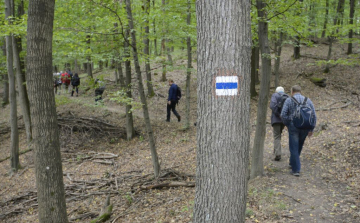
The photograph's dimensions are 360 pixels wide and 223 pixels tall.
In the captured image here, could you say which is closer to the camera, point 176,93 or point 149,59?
point 149,59

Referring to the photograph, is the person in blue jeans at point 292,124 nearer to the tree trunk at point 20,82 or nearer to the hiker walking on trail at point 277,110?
the hiker walking on trail at point 277,110

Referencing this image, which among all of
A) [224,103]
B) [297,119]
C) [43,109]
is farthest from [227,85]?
[297,119]

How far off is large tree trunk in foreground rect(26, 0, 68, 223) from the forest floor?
1.64 metres

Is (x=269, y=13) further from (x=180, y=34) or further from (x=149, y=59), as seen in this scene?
(x=180, y=34)

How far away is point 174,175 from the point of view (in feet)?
24.2

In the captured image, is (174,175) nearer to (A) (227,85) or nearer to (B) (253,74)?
(A) (227,85)

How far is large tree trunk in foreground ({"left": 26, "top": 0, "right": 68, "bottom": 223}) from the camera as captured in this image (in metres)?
4.20

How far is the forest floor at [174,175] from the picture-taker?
481 cm

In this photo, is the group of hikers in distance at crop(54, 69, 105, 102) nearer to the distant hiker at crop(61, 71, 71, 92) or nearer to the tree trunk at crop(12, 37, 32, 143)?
the distant hiker at crop(61, 71, 71, 92)

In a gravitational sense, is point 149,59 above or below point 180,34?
below

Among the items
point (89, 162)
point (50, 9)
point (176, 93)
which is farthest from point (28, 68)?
point (176, 93)

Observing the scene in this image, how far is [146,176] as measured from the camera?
7746mm

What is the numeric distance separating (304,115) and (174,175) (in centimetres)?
387

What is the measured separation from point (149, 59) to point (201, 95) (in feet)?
18.9
